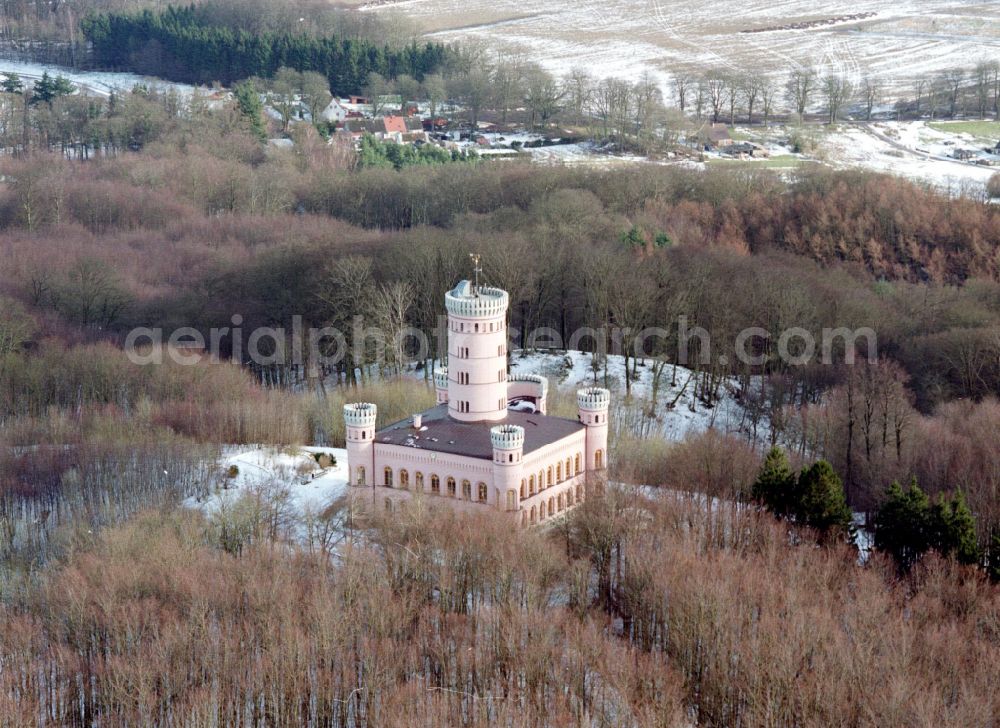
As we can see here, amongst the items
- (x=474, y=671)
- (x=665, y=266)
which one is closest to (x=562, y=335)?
(x=665, y=266)

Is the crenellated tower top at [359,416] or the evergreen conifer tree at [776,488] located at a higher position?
the crenellated tower top at [359,416]

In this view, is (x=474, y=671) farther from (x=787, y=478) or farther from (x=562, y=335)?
(x=562, y=335)

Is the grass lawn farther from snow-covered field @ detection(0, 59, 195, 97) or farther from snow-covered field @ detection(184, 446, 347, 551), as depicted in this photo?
snow-covered field @ detection(184, 446, 347, 551)

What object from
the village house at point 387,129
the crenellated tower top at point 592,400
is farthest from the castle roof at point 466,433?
the village house at point 387,129

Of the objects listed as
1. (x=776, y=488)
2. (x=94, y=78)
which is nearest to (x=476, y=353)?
(x=776, y=488)

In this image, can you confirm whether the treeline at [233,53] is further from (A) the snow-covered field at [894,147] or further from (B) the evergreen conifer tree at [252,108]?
(A) the snow-covered field at [894,147]

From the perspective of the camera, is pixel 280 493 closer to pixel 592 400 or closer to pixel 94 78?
pixel 592 400

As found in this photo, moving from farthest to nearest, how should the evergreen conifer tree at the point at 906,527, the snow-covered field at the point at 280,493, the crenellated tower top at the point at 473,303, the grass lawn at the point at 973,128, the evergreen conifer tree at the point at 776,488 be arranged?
the grass lawn at the point at 973,128
the crenellated tower top at the point at 473,303
the snow-covered field at the point at 280,493
the evergreen conifer tree at the point at 776,488
the evergreen conifer tree at the point at 906,527

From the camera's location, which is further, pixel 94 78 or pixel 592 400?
pixel 94 78
